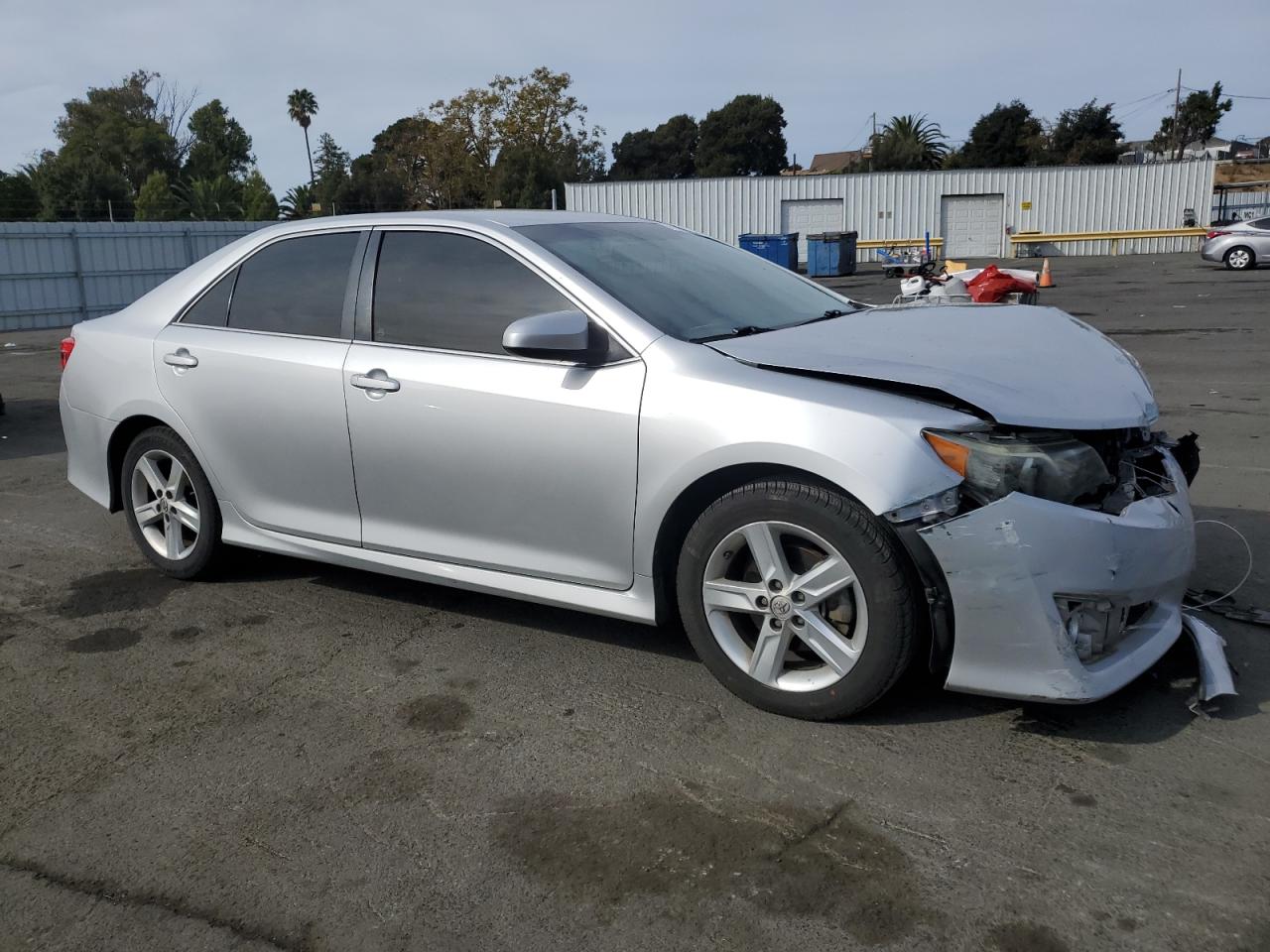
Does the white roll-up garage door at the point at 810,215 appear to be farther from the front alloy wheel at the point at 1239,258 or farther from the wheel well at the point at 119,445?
the wheel well at the point at 119,445

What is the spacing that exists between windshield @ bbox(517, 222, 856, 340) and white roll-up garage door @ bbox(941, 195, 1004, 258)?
128 ft

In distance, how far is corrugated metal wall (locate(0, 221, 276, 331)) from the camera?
20062 millimetres

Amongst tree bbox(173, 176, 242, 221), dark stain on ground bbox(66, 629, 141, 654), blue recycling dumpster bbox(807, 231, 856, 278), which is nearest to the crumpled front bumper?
dark stain on ground bbox(66, 629, 141, 654)

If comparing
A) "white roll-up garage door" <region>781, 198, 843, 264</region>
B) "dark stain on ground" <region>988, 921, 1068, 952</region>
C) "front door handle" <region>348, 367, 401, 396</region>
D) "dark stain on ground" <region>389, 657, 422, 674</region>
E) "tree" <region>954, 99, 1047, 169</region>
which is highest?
"tree" <region>954, 99, 1047, 169</region>

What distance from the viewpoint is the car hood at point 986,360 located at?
3.12 m

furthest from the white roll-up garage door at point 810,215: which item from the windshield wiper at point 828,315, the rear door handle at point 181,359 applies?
the rear door handle at point 181,359

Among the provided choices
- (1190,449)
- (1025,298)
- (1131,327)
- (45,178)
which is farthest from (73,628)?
(45,178)

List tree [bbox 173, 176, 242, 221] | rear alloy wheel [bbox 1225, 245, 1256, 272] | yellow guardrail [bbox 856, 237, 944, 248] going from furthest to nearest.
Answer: tree [bbox 173, 176, 242, 221], yellow guardrail [bbox 856, 237, 944, 248], rear alloy wheel [bbox 1225, 245, 1256, 272]

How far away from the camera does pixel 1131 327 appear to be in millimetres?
15039

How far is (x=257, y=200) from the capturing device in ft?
164

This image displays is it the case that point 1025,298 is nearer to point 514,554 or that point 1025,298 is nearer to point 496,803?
point 514,554

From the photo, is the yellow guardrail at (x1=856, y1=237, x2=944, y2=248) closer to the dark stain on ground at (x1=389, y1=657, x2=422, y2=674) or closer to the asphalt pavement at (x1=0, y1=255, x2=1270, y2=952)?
the asphalt pavement at (x1=0, y1=255, x2=1270, y2=952)

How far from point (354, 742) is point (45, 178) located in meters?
57.3

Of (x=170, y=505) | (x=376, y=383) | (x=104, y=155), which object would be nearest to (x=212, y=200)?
(x=104, y=155)
